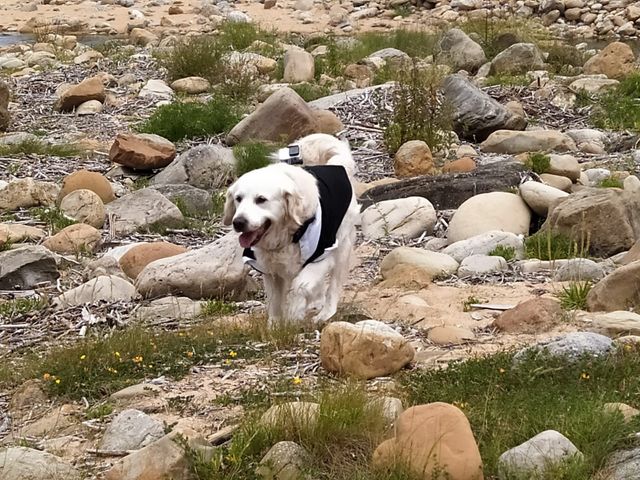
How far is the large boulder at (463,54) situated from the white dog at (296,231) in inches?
434

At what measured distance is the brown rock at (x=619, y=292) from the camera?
646 cm

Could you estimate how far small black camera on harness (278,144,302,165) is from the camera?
771cm

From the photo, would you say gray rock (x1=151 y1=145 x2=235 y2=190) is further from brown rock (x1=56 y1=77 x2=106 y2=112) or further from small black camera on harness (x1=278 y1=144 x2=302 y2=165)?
brown rock (x1=56 y1=77 x2=106 y2=112)

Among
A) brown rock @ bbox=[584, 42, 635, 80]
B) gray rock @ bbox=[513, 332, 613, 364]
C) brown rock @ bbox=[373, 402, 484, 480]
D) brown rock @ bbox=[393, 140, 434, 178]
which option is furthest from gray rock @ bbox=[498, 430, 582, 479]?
brown rock @ bbox=[584, 42, 635, 80]

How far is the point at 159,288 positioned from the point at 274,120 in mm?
5150

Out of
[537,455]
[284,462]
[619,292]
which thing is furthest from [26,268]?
[537,455]

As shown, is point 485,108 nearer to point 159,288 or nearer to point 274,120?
point 274,120

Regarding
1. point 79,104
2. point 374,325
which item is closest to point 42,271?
point 374,325

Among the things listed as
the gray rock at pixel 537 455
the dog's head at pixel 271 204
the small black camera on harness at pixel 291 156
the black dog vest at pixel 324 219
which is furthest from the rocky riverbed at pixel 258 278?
the small black camera on harness at pixel 291 156

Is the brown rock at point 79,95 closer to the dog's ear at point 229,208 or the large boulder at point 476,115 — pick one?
the large boulder at point 476,115

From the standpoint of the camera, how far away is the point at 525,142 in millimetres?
12102

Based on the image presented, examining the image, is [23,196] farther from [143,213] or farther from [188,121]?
[188,121]

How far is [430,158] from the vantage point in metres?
11.4

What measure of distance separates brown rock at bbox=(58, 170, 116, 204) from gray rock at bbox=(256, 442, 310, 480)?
268 inches
